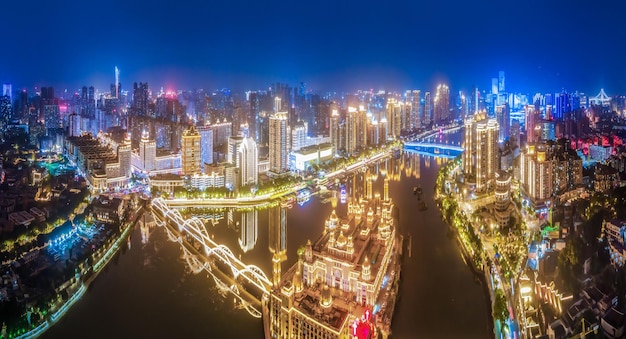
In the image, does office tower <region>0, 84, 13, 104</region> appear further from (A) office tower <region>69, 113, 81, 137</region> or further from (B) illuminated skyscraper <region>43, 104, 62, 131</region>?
(A) office tower <region>69, 113, 81, 137</region>

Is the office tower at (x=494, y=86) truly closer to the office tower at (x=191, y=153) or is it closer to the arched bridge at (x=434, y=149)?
the arched bridge at (x=434, y=149)

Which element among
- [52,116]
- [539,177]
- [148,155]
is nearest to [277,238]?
[539,177]

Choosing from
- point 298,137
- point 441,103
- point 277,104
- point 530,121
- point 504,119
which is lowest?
point 298,137

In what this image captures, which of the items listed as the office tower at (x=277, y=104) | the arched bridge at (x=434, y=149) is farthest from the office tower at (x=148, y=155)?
the arched bridge at (x=434, y=149)

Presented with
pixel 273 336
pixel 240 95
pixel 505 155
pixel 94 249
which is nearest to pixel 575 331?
pixel 273 336

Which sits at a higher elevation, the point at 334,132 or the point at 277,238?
the point at 334,132

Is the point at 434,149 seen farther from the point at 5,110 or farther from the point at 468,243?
the point at 5,110

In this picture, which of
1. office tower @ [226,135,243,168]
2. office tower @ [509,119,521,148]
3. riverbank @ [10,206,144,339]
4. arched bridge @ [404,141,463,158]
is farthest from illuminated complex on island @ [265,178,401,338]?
arched bridge @ [404,141,463,158]
